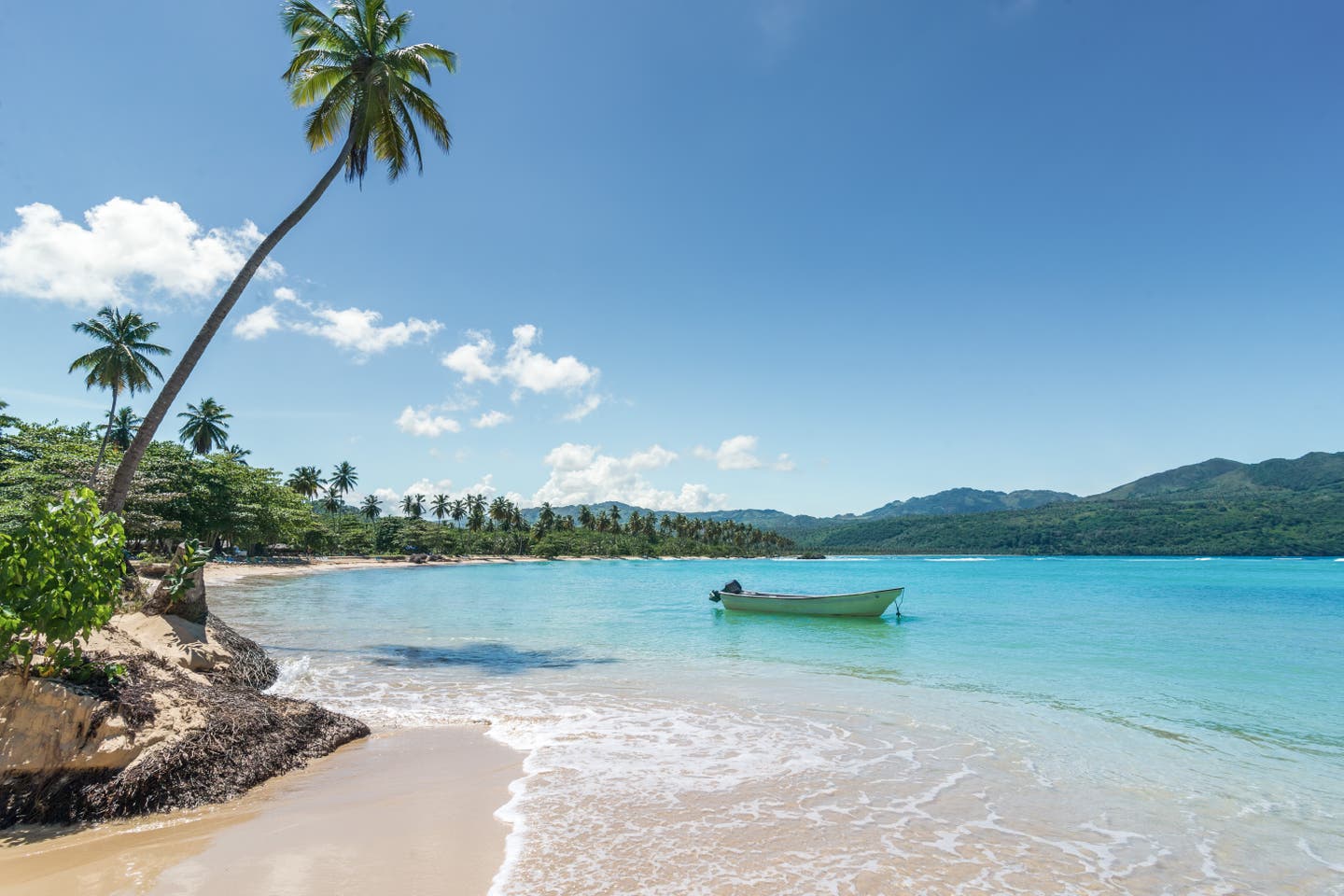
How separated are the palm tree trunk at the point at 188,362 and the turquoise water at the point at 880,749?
4787 millimetres

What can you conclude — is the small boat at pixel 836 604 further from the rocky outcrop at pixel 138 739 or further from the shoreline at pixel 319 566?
the shoreline at pixel 319 566

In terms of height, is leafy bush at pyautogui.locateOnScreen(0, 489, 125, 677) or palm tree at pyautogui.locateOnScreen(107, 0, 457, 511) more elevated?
palm tree at pyautogui.locateOnScreen(107, 0, 457, 511)

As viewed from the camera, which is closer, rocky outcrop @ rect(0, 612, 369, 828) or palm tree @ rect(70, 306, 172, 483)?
rocky outcrop @ rect(0, 612, 369, 828)

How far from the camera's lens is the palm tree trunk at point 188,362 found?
11219mm

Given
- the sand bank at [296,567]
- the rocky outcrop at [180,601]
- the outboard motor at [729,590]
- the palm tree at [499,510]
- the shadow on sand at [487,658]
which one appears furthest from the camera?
the palm tree at [499,510]

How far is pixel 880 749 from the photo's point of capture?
8.97 m

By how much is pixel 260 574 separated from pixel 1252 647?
207 ft

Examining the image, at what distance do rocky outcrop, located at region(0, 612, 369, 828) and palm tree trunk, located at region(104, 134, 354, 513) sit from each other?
4.36m

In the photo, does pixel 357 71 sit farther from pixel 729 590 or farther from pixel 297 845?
pixel 729 590

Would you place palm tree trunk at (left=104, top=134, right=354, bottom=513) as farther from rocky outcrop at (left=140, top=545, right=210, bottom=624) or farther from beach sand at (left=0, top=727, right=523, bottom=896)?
beach sand at (left=0, top=727, right=523, bottom=896)

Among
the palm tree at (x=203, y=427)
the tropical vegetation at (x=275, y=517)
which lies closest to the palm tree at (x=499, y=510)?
the tropical vegetation at (x=275, y=517)

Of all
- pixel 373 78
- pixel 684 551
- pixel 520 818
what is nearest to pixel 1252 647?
pixel 520 818

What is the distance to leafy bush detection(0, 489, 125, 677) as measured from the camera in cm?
496

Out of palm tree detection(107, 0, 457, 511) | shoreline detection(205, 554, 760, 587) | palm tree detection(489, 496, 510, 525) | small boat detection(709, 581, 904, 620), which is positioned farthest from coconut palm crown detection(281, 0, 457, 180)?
palm tree detection(489, 496, 510, 525)
